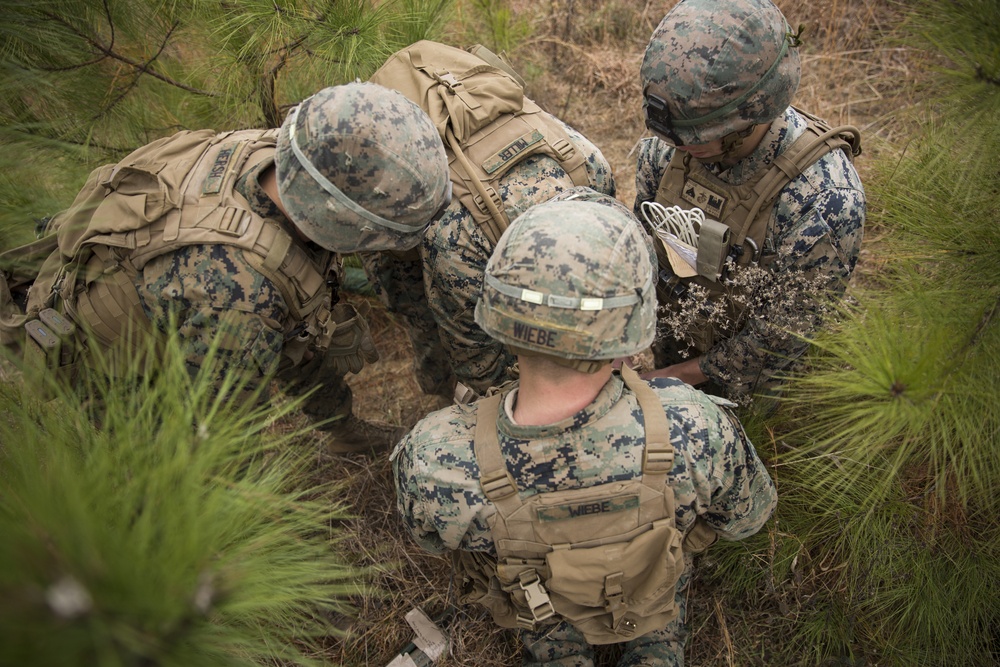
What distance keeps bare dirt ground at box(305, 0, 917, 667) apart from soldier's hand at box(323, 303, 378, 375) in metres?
0.53

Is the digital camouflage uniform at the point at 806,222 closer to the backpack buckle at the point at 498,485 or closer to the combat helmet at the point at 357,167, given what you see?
the backpack buckle at the point at 498,485

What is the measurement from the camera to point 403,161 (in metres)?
2.11

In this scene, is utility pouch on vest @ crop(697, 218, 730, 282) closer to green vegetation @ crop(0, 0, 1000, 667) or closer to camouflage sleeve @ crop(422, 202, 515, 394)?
green vegetation @ crop(0, 0, 1000, 667)

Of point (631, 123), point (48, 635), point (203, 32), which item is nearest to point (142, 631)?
point (48, 635)

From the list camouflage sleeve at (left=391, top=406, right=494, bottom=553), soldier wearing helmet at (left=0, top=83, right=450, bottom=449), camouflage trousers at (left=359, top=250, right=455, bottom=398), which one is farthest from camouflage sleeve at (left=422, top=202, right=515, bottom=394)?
camouflage sleeve at (left=391, top=406, right=494, bottom=553)

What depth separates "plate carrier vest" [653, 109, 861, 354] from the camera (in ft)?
8.26

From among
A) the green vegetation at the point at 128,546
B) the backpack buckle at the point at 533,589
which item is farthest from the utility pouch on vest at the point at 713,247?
the green vegetation at the point at 128,546

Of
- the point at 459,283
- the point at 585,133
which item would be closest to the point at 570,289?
the point at 459,283

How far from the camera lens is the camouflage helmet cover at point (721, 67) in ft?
7.56

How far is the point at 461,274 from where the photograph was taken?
262 cm

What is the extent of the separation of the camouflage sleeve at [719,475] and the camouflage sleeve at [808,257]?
20.7 inches

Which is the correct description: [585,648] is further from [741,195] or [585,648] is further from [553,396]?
[741,195]

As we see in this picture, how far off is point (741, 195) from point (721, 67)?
0.56m

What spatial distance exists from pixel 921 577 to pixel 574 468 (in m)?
1.65
